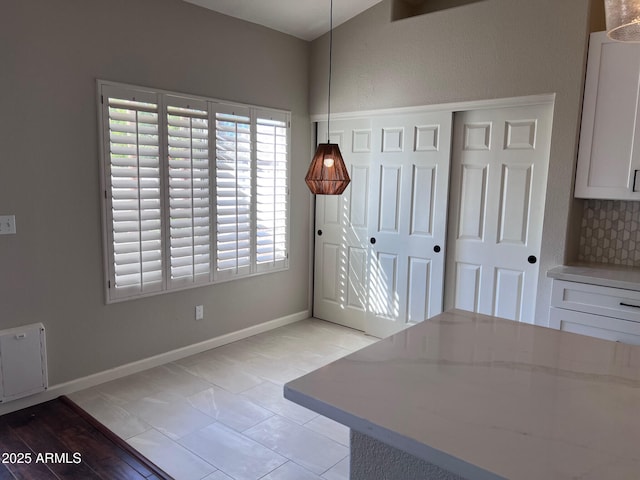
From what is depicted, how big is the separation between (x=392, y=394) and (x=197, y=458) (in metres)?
1.76

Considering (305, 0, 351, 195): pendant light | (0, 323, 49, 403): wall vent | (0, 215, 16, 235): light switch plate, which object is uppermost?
(305, 0, 351, 195): pendant light

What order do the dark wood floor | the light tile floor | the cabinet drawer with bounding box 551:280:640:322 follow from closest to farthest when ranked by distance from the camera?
the dark wood floor < the light tile floor < the cabinet drawer with bounding box 551:280:640:322

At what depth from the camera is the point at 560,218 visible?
315 centimetres

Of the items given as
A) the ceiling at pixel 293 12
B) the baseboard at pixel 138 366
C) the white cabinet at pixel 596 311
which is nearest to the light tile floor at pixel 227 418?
the baseboard at pixel 138 366

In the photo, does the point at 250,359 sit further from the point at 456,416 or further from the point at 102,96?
the point at 456,416

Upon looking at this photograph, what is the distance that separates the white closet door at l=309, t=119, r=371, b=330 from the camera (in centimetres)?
436

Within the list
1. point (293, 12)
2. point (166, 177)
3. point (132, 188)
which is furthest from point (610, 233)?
point (132, 188)

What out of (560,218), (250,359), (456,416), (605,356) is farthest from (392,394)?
(250,359)

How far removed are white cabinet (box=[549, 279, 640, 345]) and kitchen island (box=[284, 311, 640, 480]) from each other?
4.46 feet

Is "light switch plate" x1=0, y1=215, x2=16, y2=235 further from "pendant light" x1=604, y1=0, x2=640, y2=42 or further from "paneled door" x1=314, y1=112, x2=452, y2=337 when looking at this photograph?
"pendant light" x1=604, y1=0, x2=640, y2=42

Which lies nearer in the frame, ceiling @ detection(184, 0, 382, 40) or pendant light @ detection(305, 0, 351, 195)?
pendant light @ detection(305, 0, 351, 195)

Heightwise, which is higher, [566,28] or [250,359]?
[566,28]

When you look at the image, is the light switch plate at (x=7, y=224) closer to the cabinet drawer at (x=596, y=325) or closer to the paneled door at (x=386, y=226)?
the paneled door at (x=386, y=226)

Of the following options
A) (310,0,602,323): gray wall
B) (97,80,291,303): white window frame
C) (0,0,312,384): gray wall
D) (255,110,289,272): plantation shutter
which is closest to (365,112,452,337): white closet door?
(310,0,602,323): gray wall
